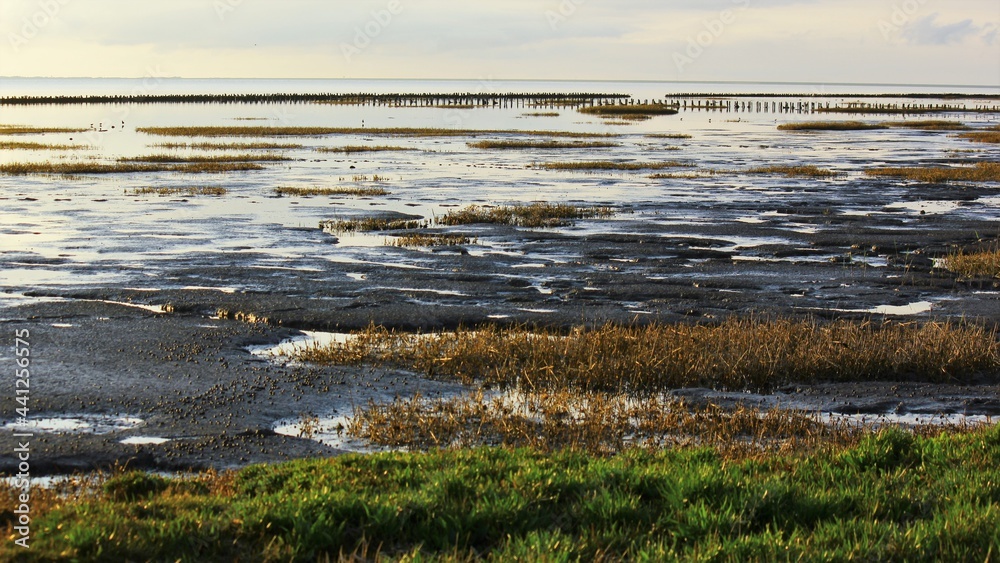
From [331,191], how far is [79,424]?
2670cm

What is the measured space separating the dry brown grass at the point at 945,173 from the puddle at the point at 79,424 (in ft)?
123

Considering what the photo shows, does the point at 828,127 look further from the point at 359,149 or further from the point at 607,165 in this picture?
the point at 607,165

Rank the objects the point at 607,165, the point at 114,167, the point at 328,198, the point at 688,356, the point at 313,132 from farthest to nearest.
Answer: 1. the point at 313,132
2. the point at 607,165
3. the point at 114,167
4. the point at 328,198
5. the point at 688,356

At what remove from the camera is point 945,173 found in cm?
4300

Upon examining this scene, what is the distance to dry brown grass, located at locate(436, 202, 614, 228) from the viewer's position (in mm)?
28250

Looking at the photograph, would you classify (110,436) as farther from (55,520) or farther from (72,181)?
(72,181)

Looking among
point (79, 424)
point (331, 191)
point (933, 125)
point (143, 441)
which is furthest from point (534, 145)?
point (143, 441)

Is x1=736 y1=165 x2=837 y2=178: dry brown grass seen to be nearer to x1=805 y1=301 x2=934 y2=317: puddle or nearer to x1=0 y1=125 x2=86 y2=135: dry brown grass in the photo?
x1=805 y1=301 x2=934 y2=317: puddle

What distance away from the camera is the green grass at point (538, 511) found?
20.0ft

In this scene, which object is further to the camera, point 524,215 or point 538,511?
point 524,215

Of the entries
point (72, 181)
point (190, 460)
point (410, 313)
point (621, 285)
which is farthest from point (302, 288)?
point (72, 181)

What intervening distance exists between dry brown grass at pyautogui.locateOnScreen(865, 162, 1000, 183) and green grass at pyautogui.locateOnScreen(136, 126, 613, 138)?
33619 millimetres

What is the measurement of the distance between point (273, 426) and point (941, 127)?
93.9 meters

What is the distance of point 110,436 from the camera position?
1009 cm
